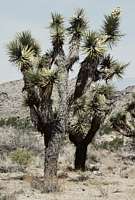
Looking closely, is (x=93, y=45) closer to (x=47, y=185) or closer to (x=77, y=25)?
(x=77, y=25)

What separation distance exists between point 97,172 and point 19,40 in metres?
5.74

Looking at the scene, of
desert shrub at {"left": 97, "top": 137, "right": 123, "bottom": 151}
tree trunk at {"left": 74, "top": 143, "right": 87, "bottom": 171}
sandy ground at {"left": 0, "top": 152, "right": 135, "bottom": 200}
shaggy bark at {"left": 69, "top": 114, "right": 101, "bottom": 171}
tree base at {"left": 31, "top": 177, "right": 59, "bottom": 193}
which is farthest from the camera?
desert shrub at {"left": 97, "top": 137, "right": 123, "bottom": 151}

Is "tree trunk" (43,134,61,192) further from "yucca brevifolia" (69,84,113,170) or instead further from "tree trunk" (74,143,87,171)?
"tree trunk" (74,143,87,171)

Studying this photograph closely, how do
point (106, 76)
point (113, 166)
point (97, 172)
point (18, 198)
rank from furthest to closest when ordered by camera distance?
point (113, 166) < point (97, 172) < point (106, 76) < point (18, 198)

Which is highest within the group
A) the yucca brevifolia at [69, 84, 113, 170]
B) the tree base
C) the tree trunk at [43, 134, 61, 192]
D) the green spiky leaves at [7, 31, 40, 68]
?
the green spiky leaves at [7, 31, 40, 68]

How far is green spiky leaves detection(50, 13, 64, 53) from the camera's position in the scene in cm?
1433

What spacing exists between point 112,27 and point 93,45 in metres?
1.18

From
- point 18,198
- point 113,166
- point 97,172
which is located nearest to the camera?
point 18,198

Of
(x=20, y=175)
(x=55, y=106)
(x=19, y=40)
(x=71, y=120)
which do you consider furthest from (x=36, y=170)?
(x=19, y=40)

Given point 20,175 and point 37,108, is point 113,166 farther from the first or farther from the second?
point 37,108

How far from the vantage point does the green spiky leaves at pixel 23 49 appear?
13.9 m

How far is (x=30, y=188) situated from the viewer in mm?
13703

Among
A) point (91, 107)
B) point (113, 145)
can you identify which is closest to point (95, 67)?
point (91, 107)

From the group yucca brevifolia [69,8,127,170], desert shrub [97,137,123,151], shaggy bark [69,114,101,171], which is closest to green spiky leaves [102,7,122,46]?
yucca brevifolia [69,8,127,170]
